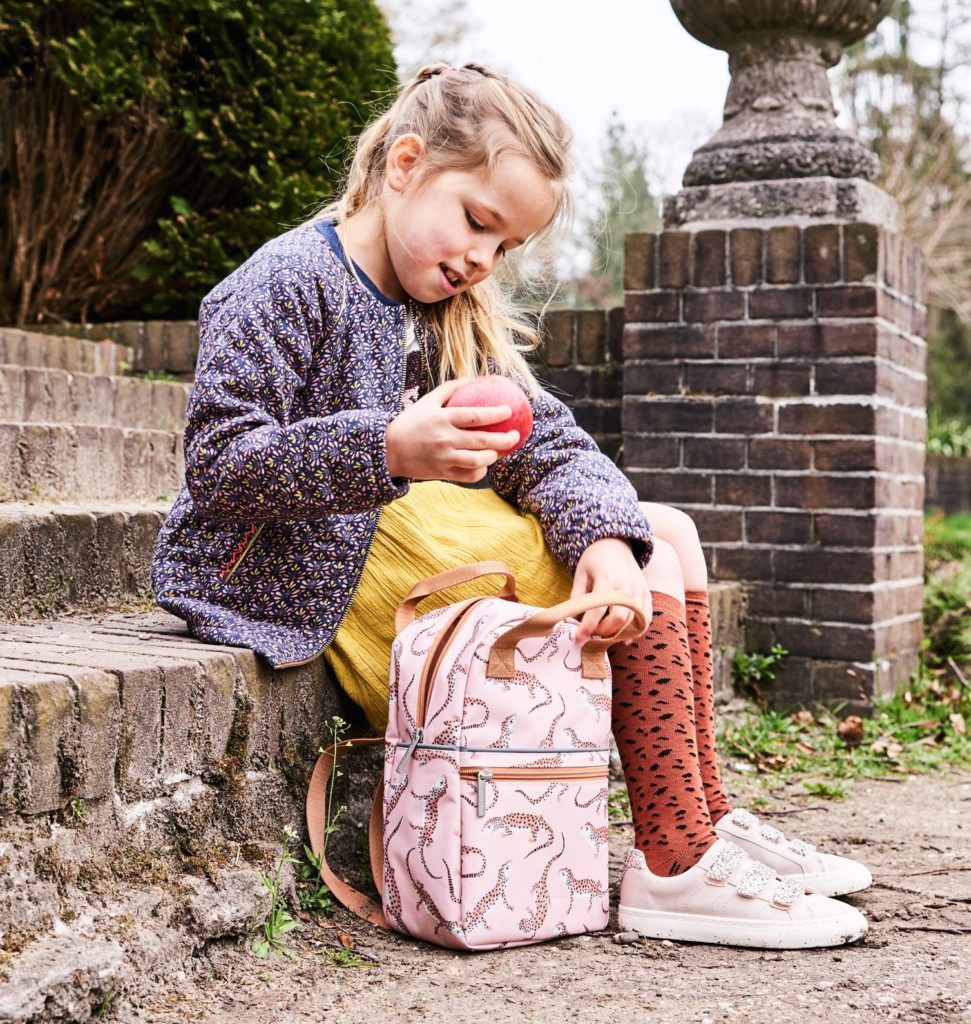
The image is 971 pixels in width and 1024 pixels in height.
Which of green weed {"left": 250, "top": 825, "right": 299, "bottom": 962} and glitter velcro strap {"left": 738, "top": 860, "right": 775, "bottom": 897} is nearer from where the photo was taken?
green weed {"left": 250, "top": 825, "right": 299, "bottom": 962}

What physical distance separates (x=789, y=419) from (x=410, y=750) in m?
2.07

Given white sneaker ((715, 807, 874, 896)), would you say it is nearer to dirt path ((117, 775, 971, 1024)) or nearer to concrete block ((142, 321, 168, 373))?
dirt path ((117, 775, 971, 1024))

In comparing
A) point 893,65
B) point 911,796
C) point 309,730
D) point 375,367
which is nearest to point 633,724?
point 309,730

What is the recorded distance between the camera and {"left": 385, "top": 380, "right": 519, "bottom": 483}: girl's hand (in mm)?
1721

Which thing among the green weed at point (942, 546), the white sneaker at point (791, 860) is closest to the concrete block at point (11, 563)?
the white sneaker at point (791, 860)

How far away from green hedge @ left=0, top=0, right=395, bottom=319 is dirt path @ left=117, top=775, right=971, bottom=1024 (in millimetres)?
3012

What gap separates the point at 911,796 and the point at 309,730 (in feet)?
5.37

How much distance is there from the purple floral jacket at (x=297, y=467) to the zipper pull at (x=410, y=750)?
22cm

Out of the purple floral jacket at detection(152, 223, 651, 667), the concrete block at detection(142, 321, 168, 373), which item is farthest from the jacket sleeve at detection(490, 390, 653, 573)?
the concrete block at detection(142, 321, 168, 373)

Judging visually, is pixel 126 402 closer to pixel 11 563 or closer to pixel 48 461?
pixel 48 461

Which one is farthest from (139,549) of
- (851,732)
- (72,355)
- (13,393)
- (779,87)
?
(779,87)

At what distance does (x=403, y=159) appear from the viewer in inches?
79.2

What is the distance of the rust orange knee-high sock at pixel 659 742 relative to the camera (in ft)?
6.56

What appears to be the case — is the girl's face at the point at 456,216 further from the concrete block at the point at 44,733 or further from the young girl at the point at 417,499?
the concrete block at the point at 44,733
